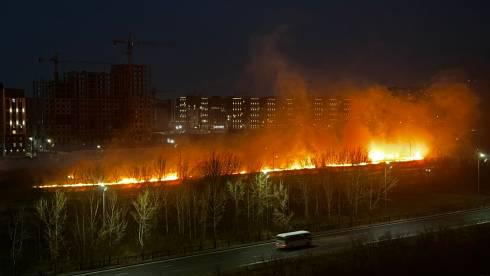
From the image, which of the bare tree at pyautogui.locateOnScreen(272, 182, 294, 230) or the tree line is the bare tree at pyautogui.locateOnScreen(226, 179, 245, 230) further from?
the bare tree at pyautogui.locateOnScreen(272, 182, 294, 230)

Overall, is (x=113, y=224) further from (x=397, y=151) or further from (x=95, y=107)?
(x=95, y=107)

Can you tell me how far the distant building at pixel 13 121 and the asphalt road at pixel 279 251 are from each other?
28272mm

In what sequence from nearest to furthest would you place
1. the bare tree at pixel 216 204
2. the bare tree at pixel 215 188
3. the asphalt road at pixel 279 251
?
the asphalt road at pixel 279 251, the bare tree at pixel 216 204, the bare tree at pixel 215 188

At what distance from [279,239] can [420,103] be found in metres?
25.4

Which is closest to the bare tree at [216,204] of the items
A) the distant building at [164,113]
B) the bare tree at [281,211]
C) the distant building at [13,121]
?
the bare tree at [281,211]

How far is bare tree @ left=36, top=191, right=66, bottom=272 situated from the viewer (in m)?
12.7

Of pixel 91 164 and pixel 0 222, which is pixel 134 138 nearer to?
pixel 91 164

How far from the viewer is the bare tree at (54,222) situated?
41.8 feet

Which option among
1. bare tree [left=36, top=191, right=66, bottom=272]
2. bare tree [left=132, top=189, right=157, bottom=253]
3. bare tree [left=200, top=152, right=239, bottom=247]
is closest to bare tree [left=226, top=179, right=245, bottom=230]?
bare tree [left=200, top=152, right=239, bottom=247]

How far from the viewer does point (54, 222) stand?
44.6ft

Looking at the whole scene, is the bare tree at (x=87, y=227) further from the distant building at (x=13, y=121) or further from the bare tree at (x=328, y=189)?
the distant building at (x=13, y=121)

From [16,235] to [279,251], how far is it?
6853 millimetres

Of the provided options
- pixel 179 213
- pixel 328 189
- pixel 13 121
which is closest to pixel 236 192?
pixel 179 213

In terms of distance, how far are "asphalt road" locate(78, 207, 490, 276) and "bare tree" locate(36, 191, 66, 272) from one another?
187 cm
